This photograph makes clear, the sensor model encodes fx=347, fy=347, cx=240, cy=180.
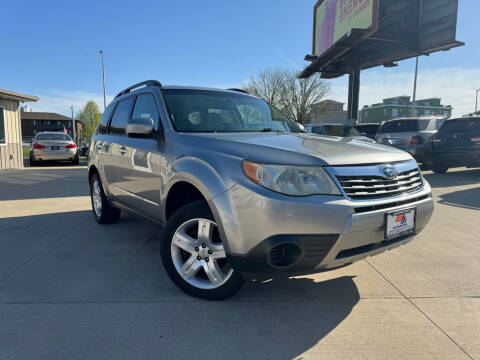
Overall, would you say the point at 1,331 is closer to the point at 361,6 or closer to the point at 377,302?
the point at 377,302

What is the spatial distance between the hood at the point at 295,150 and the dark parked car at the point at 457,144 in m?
7.74


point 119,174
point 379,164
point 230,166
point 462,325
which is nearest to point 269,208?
point 230,166

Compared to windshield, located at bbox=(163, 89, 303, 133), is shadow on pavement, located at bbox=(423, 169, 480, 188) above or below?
below

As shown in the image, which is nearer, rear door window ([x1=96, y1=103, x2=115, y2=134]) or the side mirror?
the side mirror

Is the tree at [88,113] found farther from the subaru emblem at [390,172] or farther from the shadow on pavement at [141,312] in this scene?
the subaru emblem at [390,172]

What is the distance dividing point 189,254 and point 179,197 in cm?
49

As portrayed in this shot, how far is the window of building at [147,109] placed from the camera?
Answer: 10.8 feet

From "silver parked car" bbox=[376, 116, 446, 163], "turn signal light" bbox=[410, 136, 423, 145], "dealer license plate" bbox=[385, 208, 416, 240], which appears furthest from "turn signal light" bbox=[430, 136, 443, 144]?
"dealer license plate" bbox=[385, 208, 416, 240]

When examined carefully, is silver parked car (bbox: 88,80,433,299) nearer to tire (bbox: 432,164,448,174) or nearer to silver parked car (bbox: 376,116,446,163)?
silver parked car (bbox: 376,116,446,163)

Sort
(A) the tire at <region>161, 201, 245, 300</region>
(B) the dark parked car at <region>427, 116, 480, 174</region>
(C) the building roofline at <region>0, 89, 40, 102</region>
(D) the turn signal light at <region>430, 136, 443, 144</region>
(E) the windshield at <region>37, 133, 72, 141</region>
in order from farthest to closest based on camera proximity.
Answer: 1. (E) the windshield at <region>37, 133, 72, 141</region>
2. (C) the building roofline at <region>0, 89, 40, 102</region>
3. (D) the turn signal light at <region>430, 136, 443, 144</region>
4. (B) the dark parked car at <region>427, 116, 480, 174</region>
5. (A) the tire at <region>161, 201, 245, 300</region>

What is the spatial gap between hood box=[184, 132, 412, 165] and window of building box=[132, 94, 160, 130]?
25.0 inches

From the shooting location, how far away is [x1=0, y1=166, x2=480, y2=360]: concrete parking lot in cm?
206

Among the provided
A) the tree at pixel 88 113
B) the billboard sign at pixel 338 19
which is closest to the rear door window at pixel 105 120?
the billboard sign at pixel 338 19

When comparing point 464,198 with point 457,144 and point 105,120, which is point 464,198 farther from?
point 105,120
